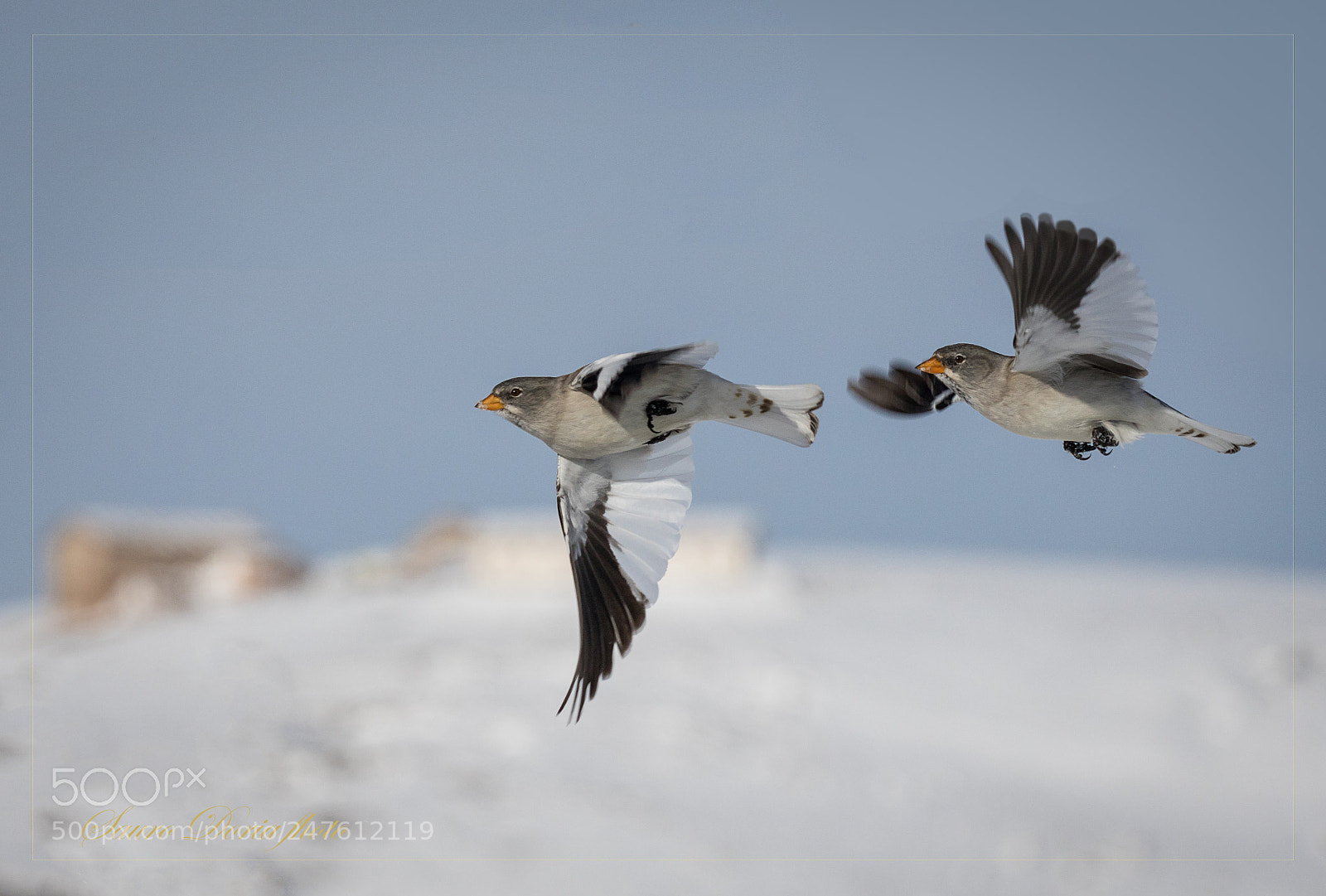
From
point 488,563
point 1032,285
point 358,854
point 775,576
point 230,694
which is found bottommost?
point 358,854

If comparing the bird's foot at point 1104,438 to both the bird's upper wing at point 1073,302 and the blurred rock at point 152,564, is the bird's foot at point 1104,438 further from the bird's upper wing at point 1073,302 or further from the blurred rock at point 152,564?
the blurred rock at point 152,564

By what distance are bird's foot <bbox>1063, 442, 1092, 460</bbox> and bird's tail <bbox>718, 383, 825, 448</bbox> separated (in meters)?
0.73

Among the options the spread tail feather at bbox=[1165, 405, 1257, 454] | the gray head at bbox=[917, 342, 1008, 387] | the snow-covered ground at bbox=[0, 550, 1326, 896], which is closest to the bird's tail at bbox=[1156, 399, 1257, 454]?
the spread tail feather at bbox=[1165, 405, 1257, 454]

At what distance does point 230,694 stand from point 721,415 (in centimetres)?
1912

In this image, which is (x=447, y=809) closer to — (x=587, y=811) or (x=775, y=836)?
(x=587, y=811)

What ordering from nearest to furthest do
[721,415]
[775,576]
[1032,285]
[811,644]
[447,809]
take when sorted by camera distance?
[1032,285]
[721,415]
[447,809]
[811,644]
[775,576]

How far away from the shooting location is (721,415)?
Answer: 360 centimetres

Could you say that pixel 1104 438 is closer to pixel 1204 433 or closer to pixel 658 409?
pixel 1204 433

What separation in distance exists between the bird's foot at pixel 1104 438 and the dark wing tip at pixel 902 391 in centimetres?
46

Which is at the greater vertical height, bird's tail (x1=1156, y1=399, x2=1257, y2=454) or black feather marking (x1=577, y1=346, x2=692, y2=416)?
bird's tail (x1=1156, y1=399, x2=1257, y2=454)

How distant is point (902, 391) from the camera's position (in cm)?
366

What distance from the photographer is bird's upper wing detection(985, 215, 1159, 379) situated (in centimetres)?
310

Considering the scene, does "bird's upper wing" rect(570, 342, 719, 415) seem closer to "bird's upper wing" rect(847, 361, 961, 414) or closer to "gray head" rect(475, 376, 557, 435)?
"gray head" rect(475, 376, 557, 435)

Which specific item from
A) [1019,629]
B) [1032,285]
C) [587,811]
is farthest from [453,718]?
[1032,285]
